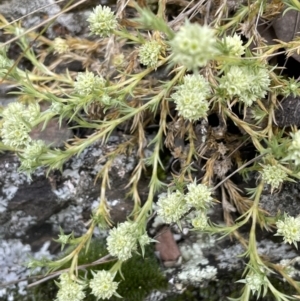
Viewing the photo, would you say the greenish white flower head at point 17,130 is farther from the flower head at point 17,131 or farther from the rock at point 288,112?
the rock at point 288,112

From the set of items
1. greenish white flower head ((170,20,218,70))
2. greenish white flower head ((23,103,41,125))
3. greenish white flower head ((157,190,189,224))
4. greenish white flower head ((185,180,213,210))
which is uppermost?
greenish white flower head ((170,20,218,70))

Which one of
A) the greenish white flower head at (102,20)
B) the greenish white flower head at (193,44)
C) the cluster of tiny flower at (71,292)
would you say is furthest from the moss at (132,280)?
the greenish white flower head at (193,44)

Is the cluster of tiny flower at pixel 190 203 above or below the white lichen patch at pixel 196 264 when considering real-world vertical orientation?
above

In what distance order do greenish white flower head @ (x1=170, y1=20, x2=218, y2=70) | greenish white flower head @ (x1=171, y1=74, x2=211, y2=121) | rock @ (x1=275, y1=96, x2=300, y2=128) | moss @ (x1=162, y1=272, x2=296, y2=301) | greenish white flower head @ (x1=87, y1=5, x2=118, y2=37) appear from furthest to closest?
1. moss @ (x1=162, y1=272, x2=296, y2=301)
2. rock @ (x1=275, y1=96, x2=300, y2=128)
3. greenish white flower head @ (x1=87, y1=5, x2=118, y2=37)
4. greenish white flower head @ (x1=171, y1=74, x2=211, y2=121)
5. greenish white flower head @ (x1=170, y1=20, x2=218, y2=70)

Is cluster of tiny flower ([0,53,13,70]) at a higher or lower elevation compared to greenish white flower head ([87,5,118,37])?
lower

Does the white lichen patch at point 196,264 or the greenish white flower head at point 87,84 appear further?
the white lichen patch at point 196,264

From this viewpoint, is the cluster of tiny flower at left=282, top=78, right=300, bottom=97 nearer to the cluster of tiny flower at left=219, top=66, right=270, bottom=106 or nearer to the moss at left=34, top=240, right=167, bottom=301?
the cluster of tiny flower at left=219, top=66, right=270, bottom=106

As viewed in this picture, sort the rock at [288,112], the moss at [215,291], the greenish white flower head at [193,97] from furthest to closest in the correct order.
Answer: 1. the moss at [215,291]
2. the rock at [288,112]
3. the greenish white flower head at [193,97]

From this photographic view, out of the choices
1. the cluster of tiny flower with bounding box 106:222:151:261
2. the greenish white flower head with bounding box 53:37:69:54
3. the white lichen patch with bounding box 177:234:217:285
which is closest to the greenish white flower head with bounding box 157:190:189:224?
the cluster of tiny flower with bounding box 106:222:151:261

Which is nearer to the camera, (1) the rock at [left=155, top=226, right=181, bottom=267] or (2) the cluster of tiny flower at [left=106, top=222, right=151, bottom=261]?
(2) the cluster of tiny flower at [left=106, top=222, right=151, bottom=261]
